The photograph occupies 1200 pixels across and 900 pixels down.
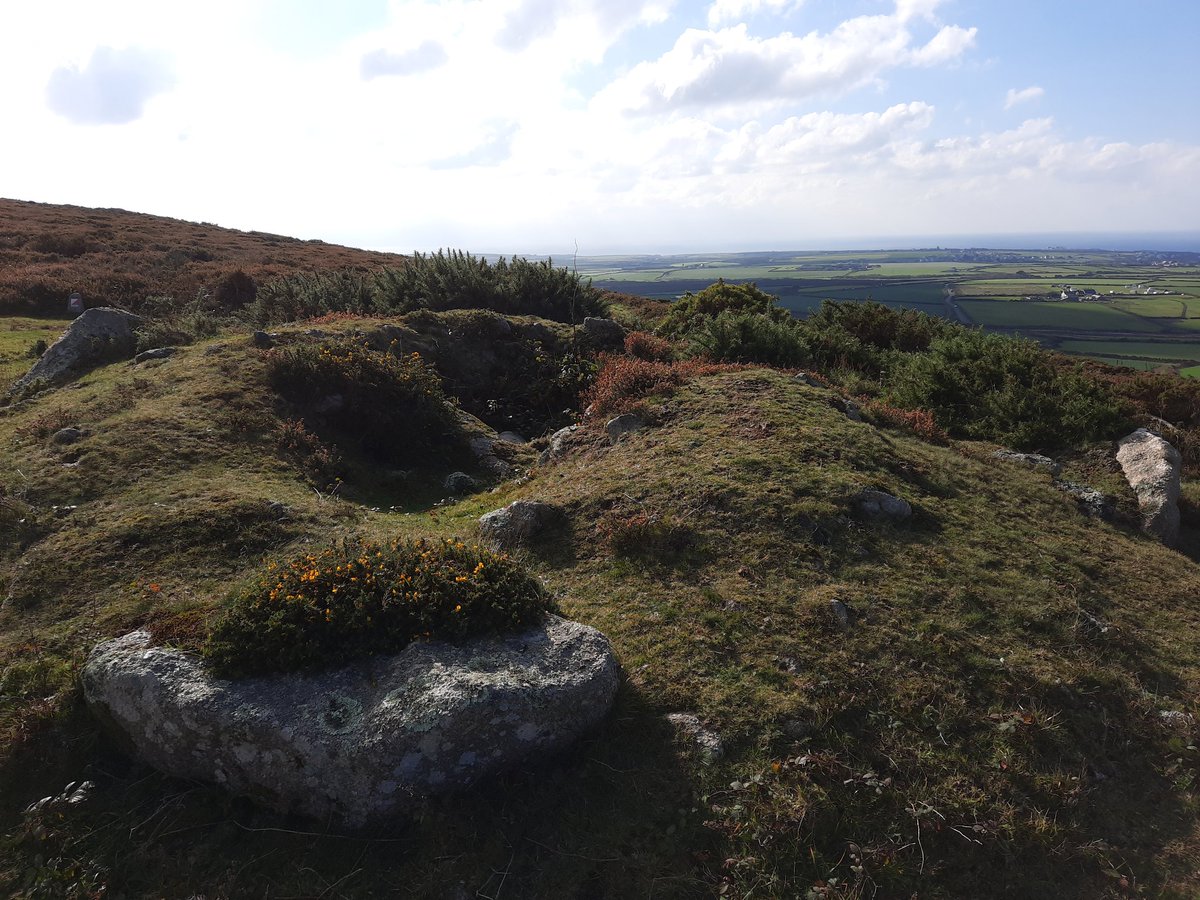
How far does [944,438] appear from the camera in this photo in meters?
12.5

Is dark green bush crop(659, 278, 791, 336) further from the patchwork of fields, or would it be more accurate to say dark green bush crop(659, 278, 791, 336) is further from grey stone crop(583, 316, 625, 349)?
the patchwork of fields

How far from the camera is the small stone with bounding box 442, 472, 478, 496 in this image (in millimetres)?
11406

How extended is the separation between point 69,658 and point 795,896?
6822mm

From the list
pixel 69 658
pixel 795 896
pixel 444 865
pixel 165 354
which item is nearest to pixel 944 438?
pixel 795 896

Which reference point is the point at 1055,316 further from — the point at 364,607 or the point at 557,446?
the point at 364,607

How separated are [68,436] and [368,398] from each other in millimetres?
4679

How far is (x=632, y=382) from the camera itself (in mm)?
12898

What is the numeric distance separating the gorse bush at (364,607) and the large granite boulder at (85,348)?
1193 cm

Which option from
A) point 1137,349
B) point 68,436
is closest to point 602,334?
point 68,436

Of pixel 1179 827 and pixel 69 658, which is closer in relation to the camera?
pixel 1179 827

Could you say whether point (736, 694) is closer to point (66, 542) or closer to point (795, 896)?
point (795, 896)

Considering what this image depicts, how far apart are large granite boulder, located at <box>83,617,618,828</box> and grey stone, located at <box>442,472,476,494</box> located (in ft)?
19.9

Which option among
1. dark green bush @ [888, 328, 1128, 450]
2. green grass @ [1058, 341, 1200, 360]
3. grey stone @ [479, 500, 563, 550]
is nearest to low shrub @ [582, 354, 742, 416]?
grey stone @ [479, 500, 563, 550]

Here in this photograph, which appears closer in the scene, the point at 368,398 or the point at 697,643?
the point at 697,643
